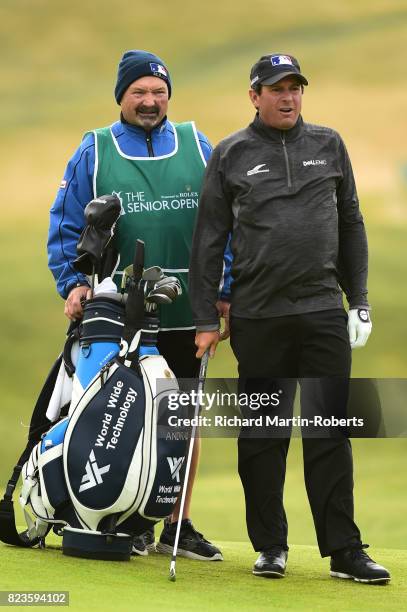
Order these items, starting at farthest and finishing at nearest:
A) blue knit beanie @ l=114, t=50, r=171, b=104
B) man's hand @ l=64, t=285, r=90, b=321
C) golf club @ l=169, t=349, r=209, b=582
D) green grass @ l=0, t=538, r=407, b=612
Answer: blue knit beanie @ l=114, t=50, r=171, b=104, man's hand @ l=64, t=285, r=90, b=321, golf club @ l=169, t=349, r=209, b=582, green grass @ l=0, t=538, r=407, b=612

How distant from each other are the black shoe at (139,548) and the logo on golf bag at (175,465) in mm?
418

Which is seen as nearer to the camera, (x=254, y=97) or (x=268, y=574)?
(x=268, y=574)

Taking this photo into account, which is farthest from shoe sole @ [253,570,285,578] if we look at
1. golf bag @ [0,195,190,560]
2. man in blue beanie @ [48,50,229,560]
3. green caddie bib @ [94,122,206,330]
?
green caddie bib @ [94,122,206,330]

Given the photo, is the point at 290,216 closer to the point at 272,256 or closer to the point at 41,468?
the point at 272,256

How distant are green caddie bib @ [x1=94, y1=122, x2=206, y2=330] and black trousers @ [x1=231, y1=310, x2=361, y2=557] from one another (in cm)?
37

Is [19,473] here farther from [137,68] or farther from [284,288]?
[137,68]

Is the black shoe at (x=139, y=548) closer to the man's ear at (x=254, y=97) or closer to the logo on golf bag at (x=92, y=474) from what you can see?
the logo on golf bag at (x=92, y=474)

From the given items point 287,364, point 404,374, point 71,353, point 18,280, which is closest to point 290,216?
point 287,364

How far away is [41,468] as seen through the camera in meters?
3.94

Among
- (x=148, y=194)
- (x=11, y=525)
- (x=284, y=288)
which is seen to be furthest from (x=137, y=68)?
(x=11, y=525)

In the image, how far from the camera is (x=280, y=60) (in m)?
3.93

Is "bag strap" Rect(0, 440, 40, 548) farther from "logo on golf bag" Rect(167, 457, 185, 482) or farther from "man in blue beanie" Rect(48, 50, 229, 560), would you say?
"logo on golf bag" Rect(167, 457, 185, 482)

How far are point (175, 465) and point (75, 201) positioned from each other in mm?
998

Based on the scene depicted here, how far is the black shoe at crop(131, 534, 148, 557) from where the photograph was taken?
13.7 feet
